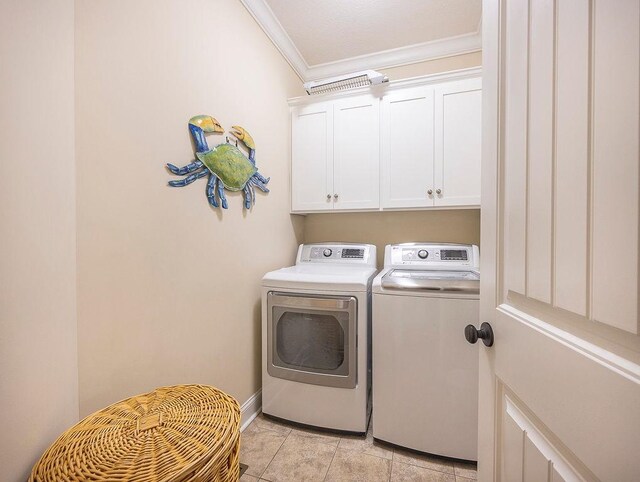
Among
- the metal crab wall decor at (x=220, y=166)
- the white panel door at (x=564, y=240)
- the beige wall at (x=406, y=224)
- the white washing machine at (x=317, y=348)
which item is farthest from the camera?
the beige wall at (x=406, y=224)

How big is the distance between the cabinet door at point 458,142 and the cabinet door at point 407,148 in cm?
6

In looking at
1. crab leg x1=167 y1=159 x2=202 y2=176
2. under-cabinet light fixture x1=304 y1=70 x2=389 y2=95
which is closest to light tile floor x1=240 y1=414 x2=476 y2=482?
crab leg x1=167 y1=159 x2=202 y2=176

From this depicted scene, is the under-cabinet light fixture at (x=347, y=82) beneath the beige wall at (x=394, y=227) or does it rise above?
above

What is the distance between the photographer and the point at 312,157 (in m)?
2.26

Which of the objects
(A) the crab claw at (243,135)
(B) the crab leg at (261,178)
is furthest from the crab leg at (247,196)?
(A) the crab claw at (243,135)

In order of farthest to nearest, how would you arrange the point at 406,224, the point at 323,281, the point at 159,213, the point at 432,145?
the point at 406,224, the point at 432,145, the point at 323,281, the point at 159,213

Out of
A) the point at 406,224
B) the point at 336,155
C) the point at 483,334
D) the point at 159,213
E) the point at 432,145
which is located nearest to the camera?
the point at 483,334

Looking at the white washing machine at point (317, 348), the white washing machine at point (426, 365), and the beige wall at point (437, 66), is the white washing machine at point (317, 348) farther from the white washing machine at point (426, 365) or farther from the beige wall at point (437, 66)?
the beige wall at point (437, 66)

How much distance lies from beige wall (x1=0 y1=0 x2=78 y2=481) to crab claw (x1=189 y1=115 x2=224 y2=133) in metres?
0.50

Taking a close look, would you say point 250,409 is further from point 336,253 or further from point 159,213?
point 159,213

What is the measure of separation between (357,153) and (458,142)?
0.70 m

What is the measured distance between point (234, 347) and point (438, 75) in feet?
7.32

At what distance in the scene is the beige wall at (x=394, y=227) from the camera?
7.27 feet

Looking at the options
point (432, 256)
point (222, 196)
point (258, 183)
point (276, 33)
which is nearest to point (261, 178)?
point (258, 183)
